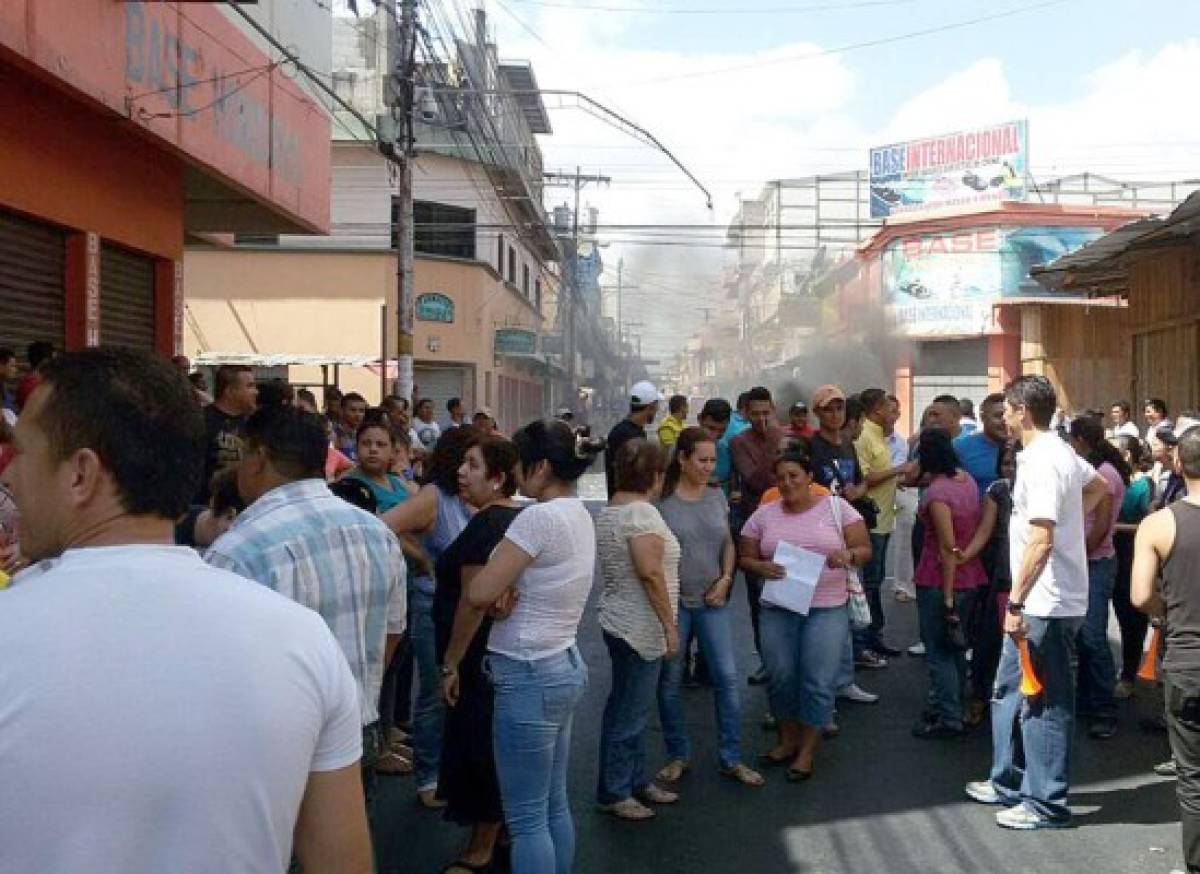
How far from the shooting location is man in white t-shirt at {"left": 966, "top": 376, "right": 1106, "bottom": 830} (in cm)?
522

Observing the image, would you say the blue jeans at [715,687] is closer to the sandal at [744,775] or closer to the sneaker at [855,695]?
→ the sandal at [744,775]

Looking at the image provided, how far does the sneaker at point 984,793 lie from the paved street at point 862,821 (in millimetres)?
78

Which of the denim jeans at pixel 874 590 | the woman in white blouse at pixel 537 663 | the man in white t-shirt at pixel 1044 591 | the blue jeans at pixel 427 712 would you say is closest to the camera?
the woman in white blouse at pixel 537 663

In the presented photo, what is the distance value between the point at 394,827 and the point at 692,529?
1.98 m

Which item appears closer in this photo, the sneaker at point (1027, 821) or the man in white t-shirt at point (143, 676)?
the man in white t-shirt at point (143, 676)

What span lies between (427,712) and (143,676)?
417 centimetres

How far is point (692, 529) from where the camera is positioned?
612cm

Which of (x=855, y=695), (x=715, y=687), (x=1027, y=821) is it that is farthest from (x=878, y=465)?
(x=1027, y=821)

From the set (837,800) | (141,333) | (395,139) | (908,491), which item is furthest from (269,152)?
(837,800)

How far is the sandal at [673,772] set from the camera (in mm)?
5977

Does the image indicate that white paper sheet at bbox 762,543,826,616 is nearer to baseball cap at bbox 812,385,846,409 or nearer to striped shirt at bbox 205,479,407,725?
baseball cap at bbox 812,385,846,409

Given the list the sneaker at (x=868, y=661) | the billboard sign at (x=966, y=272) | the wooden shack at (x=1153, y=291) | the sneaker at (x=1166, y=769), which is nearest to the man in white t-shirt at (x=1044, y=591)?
the sneaker at (x=1166, y=769)

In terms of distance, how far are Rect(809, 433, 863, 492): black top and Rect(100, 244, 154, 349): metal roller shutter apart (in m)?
5.98

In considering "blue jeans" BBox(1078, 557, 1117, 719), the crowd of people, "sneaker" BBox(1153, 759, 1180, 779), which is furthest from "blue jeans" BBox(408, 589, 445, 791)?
"blue jeans" BBox(1078, 557, 1117, 719)
